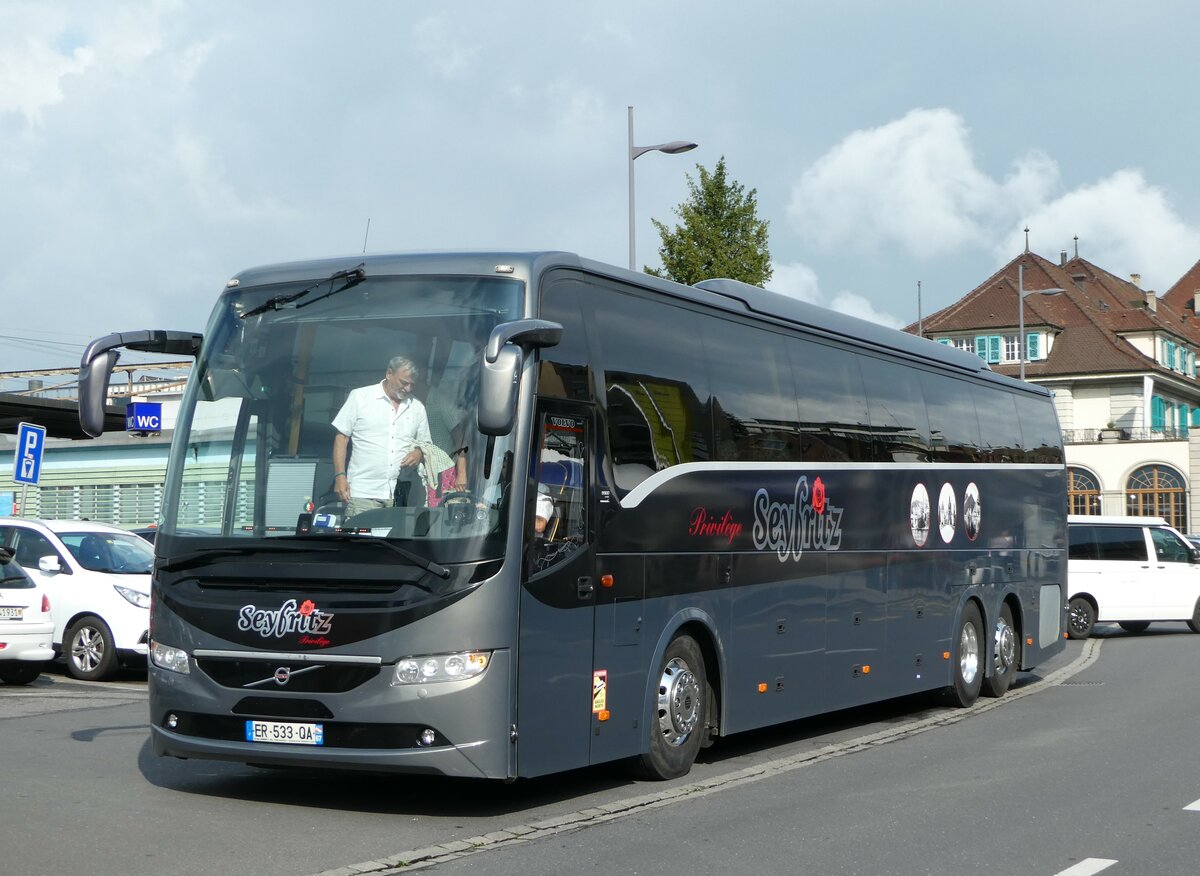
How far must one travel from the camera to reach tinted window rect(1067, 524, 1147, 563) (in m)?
27.9

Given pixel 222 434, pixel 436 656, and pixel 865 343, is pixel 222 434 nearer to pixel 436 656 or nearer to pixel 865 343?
pixel 436 656

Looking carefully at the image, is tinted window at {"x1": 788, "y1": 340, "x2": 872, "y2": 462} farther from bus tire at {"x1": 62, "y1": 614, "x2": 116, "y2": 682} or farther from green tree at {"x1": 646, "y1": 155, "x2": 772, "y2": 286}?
green tree at {"x1": 646, "y1": 155, "x2": 772, "y2": 286}

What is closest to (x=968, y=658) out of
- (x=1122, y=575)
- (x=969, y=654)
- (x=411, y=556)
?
(x=969, y=654)

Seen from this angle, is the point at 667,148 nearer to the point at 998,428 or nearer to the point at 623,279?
the point at 998,428

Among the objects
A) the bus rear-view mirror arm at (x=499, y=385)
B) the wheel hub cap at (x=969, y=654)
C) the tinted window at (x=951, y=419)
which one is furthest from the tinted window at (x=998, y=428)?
the bus rear-view mirror arm at (x=499, y=385)

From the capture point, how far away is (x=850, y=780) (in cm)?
1109

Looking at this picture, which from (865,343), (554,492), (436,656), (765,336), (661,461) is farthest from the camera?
(865,343)

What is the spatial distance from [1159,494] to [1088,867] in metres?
65.4

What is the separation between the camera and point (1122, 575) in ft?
91.2

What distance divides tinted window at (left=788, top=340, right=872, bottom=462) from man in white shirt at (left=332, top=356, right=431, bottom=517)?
182 inches

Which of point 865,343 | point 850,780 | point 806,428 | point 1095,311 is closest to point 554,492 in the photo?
point 850,780

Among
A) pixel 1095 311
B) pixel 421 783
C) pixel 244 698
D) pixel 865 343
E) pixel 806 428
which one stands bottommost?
pixel 421 783

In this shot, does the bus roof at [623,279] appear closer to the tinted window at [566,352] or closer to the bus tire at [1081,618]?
the tinted window at [566,352]

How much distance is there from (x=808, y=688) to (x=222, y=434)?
550 centimetres
